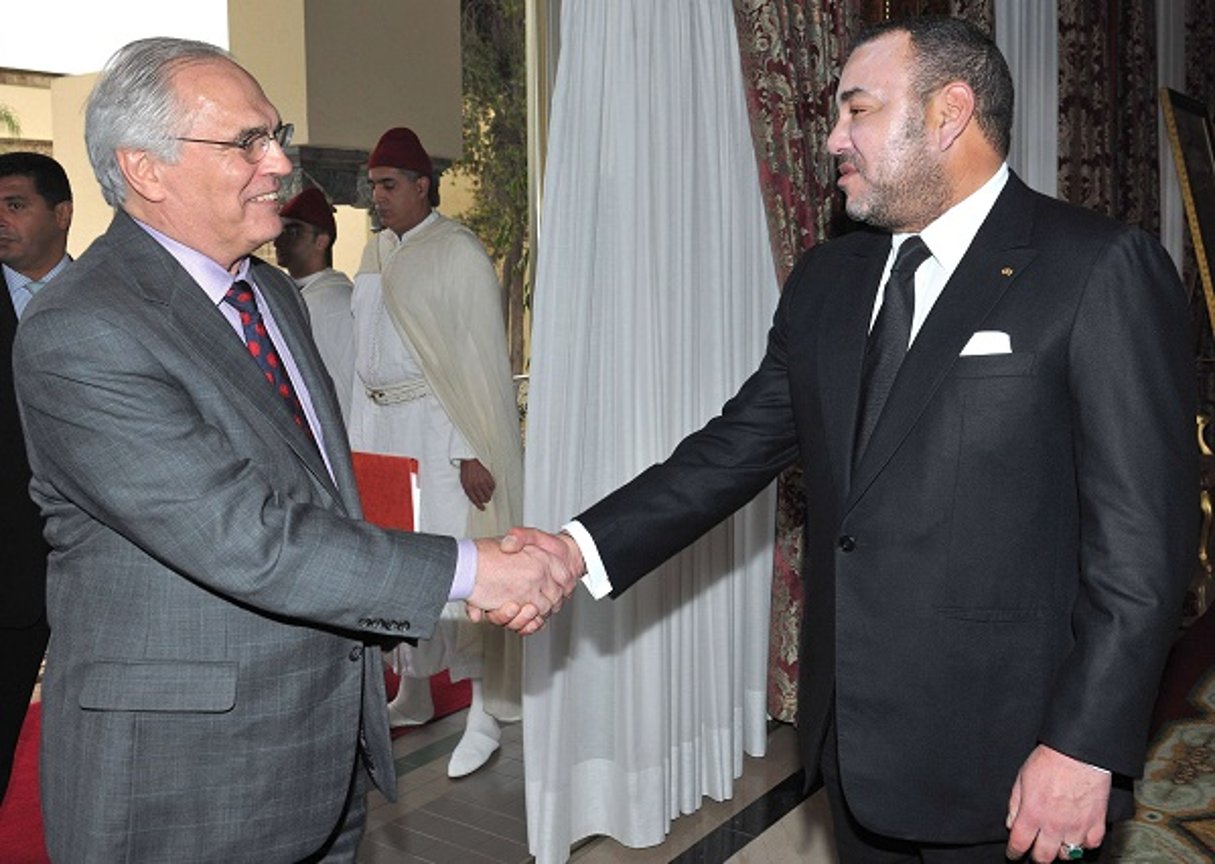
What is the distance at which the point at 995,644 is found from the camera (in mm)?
1912

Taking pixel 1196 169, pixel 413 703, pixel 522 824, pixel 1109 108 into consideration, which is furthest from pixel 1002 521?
pixel 1109 108

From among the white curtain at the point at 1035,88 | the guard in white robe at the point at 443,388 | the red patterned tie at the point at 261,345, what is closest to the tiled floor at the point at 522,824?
the guard in white robe at the point at 443,388

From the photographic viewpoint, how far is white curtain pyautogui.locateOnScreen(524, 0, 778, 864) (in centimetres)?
340

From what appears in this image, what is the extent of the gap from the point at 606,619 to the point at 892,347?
175 centimetres

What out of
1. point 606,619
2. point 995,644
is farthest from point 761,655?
point 995,644

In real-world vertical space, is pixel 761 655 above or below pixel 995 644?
below

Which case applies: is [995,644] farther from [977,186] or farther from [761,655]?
[761,655]

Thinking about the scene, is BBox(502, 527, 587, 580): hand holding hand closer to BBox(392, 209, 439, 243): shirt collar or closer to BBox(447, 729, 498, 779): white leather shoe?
BBox(447, 729, 498, 779): white leather shoe

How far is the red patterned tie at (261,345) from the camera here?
1949 mm

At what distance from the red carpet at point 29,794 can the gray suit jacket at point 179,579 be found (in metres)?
1.72

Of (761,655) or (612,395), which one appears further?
(761,655)

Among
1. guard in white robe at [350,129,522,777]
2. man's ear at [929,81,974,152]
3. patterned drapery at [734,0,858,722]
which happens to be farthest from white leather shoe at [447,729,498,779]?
man's ear at [929,81,974,152]

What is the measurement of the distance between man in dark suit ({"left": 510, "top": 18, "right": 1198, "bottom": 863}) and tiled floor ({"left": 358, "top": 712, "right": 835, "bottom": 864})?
1.42 m

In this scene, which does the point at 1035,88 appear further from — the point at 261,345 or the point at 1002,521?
the point at 261,345
